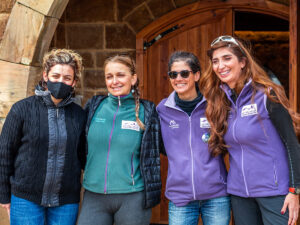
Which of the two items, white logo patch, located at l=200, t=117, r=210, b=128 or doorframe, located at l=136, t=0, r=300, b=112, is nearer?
white logo patch, located at l=200, t=117, r=210, b=128

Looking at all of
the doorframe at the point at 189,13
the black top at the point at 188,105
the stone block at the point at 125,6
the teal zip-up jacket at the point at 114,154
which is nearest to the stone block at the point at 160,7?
the doorframe at the point at 189,13

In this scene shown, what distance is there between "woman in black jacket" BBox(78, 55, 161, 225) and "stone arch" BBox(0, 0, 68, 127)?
0.73 meters

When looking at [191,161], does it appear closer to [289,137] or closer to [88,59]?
[289,137]

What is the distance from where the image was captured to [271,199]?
2250mm

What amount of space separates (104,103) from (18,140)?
64cm

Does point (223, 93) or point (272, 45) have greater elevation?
point (272, 45)

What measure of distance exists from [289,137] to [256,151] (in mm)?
221

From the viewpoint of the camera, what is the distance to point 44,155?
2361 millimetres

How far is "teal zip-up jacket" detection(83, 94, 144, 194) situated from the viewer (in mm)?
2412

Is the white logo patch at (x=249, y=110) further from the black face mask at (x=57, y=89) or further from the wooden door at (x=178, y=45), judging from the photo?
the wooden door at (x=178, y=45)

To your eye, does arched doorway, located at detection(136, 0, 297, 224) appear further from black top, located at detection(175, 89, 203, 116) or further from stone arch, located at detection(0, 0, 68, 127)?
black top, located at detection(175, 89, 203, 116)

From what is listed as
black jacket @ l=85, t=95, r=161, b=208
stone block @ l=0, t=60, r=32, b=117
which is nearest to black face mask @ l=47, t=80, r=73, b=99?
black jacket @ l=85, t=95, r=161, b=208

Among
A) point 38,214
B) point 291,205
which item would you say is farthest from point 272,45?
point 38,214

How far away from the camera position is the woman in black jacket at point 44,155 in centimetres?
235
